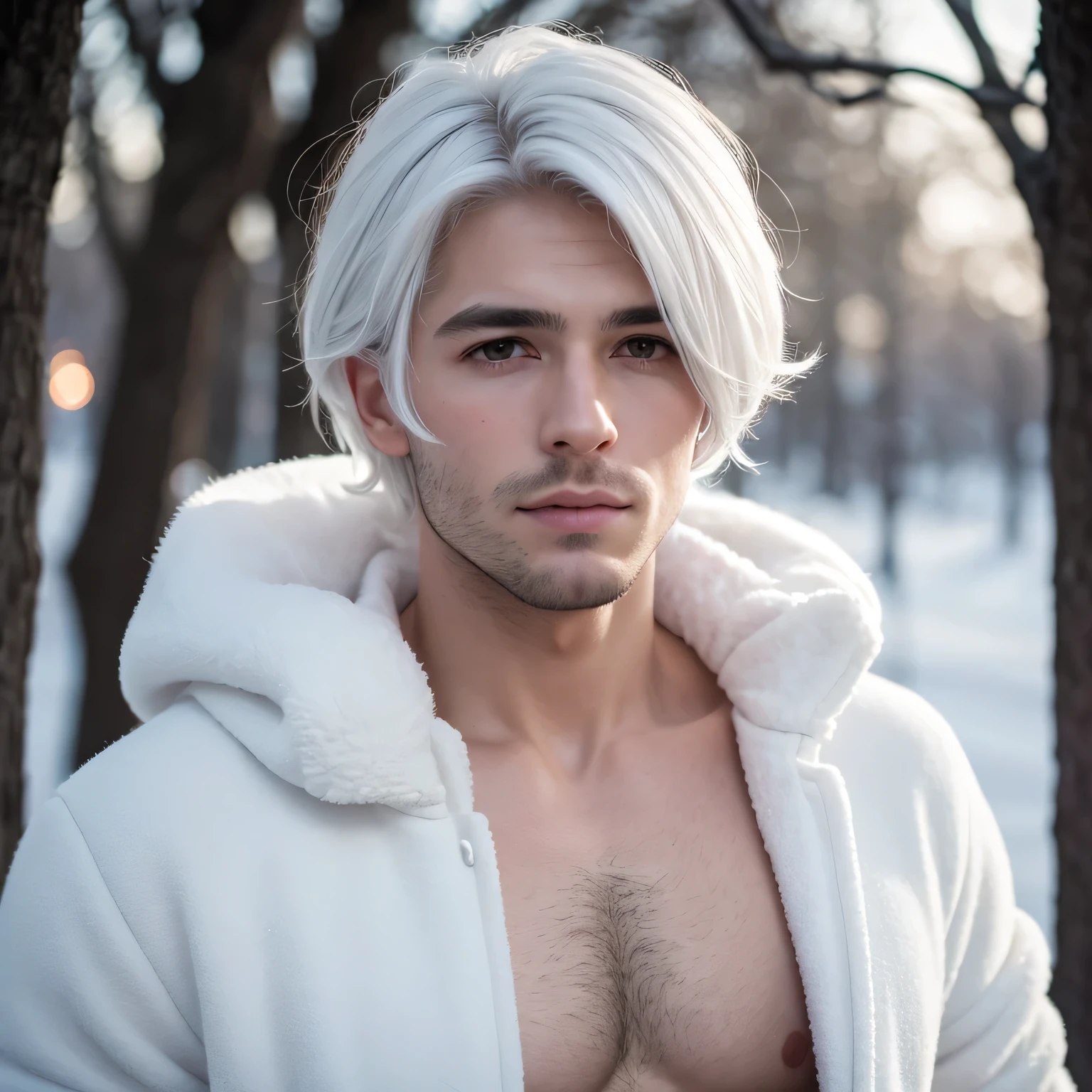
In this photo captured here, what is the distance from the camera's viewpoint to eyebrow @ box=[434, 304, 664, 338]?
219cm

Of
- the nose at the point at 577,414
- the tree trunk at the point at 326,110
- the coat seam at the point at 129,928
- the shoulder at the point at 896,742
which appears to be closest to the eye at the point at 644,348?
the nose at the point at 577,414

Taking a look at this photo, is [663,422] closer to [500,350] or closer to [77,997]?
[500,350]

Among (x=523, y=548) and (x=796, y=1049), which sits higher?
(x=523, y=548)

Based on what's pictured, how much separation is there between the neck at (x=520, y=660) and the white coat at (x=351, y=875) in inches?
5.5

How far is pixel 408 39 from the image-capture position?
753 cm

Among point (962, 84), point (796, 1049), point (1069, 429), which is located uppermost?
point (962, 84)

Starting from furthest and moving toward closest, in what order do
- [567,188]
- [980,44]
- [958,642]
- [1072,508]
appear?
[958,642], [980,44], [1072,508], [567,188]

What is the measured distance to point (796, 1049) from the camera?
2252 millimetres

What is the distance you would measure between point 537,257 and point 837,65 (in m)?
1.46

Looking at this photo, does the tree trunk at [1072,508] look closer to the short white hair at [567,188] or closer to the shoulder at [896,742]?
the shoulder at [896,742]

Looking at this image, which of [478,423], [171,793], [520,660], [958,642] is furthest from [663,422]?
[958,642]

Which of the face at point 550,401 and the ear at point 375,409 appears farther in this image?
the ear at point 375,409

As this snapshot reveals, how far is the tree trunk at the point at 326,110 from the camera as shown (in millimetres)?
6215

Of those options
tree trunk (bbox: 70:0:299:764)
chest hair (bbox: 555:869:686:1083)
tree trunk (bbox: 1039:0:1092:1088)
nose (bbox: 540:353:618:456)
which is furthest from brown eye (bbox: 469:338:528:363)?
tree trunk (bbox: 70:0:299:764)
